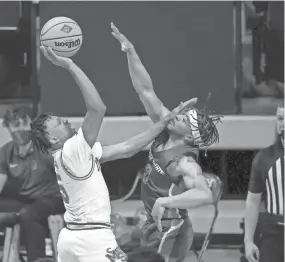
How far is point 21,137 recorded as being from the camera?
588 centimetres

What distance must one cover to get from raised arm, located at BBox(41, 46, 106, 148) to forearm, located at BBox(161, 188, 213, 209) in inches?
46.7

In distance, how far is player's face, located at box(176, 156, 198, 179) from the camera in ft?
18.1

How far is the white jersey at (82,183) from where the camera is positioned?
4309 millimetres

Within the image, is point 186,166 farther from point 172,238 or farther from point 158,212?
point 172,238

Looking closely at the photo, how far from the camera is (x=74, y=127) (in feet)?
18.7

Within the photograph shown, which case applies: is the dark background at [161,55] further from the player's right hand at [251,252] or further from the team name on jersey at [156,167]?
the player's right hand at [251,252]

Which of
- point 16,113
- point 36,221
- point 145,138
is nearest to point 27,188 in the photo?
point 36,221

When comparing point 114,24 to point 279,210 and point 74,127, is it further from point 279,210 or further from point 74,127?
point 279,210

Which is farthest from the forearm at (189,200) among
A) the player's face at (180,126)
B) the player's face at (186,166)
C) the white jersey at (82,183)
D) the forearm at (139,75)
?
the white jersey at (82,183)

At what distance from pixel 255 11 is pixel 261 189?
1.17 metres

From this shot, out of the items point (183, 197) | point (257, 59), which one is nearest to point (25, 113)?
point (183, 197)

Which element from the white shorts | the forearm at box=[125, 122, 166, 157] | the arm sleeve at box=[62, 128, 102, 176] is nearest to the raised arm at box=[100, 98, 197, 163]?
the forearm at box=[125, 122, 166, 157]

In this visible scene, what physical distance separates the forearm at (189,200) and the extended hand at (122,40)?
978 millimetres

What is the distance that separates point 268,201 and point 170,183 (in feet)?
2.30
